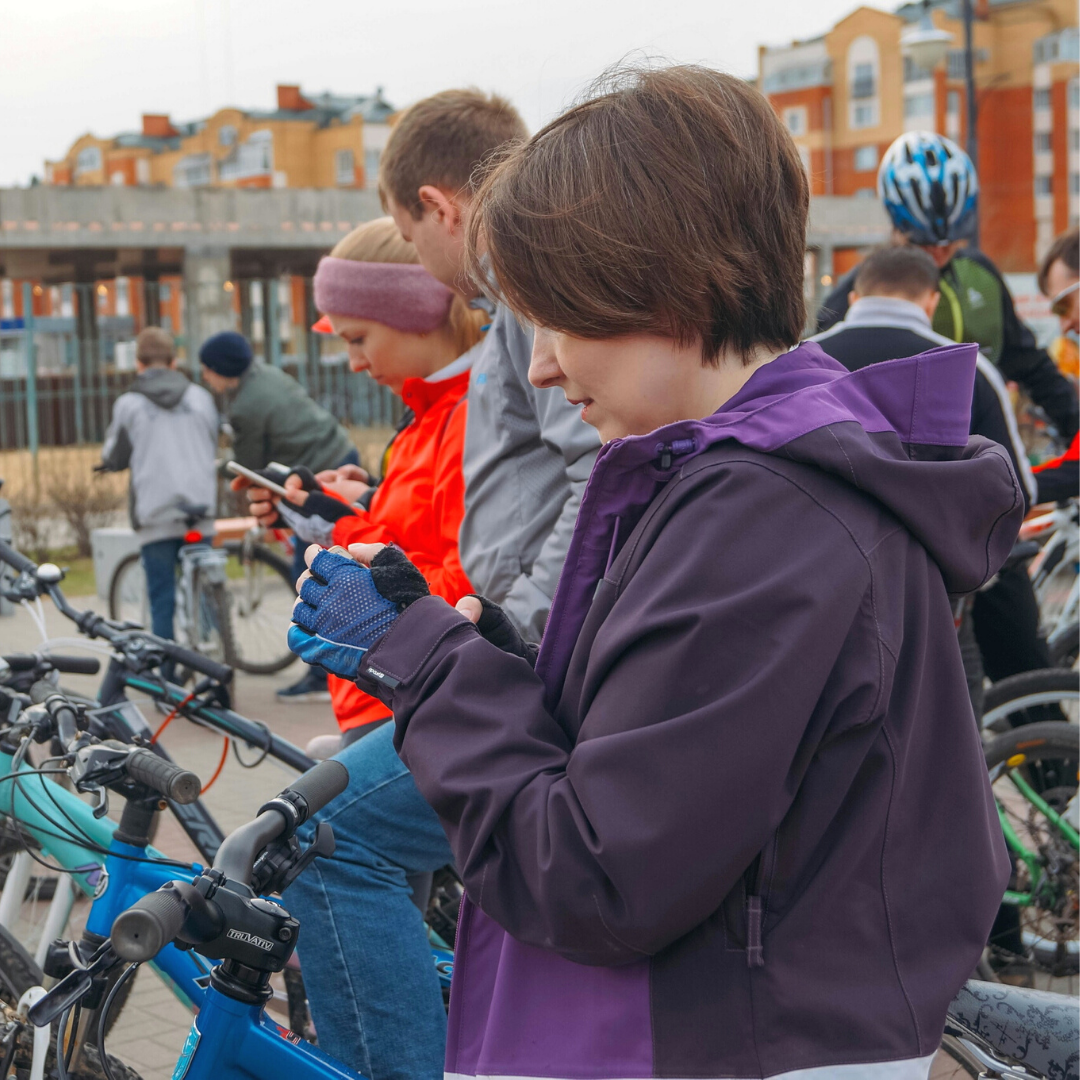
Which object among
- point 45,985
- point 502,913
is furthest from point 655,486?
point 45,985

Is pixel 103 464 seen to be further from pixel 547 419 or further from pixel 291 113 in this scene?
pixel 291 113

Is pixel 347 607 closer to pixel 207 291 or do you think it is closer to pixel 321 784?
pixel 321 784

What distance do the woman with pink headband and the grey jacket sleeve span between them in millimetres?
333

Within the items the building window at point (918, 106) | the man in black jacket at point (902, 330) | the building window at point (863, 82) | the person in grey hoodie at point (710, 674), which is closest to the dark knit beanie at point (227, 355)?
the man in black jacket at point (902, 330)

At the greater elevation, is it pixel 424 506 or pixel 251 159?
pixel 251 159

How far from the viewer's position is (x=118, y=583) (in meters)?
9.28

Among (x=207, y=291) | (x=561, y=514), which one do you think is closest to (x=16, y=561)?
(x=561, y=514)

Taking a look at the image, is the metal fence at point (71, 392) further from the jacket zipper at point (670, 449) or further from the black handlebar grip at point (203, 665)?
the jacket zipper at point (670, 449)

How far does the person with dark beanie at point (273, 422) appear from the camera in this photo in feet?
26.5

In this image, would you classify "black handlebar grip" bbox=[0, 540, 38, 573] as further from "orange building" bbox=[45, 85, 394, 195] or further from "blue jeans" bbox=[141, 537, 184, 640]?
"orange building" bbox=[45, 85, 394, 195]

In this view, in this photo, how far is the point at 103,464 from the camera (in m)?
8.44

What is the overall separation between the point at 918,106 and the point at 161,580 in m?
65.0

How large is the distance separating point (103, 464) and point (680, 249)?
7.66 meters

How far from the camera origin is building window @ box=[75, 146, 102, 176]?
93.7m
